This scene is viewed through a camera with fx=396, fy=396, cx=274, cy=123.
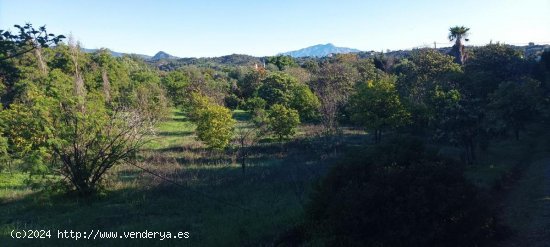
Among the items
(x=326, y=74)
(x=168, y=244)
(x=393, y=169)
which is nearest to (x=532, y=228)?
(x=393, y=169)

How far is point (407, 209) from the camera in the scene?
669cm

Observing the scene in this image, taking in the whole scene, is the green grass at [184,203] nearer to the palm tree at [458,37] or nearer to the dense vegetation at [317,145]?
the dense vegetation at [317,145]

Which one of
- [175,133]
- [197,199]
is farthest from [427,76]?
[197,199]

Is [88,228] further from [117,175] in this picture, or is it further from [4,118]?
[4,118]

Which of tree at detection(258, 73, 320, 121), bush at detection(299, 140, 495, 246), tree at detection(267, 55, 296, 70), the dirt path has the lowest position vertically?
the dirt path

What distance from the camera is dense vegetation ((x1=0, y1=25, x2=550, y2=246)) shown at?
6.84 m

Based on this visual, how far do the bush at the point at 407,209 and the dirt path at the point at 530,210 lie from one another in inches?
33.1

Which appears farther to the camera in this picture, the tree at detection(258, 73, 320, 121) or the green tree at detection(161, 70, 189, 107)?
the green tree at detection(161, 70, 189, 107)

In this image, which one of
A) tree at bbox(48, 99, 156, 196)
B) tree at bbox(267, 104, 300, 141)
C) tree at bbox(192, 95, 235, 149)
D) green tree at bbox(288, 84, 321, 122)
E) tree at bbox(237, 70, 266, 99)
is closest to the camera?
tree at bbox(48, 99, 156, 196)

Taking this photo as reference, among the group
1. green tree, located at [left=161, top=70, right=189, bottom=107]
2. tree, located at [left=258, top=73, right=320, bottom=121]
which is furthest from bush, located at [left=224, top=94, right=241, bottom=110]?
tree, located at [left=258, top=73, right=320, bottom=121]

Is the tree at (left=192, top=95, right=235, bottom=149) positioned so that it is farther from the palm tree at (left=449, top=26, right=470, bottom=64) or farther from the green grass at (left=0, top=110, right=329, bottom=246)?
the palm tree at (left=449, top=26, right=470, bottom=64)

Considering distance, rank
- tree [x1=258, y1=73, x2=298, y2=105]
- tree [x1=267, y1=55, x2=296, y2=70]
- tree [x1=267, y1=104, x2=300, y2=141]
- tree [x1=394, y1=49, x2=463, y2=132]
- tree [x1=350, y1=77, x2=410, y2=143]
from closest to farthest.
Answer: tree [x1=350, y1=77, x2=410, y2=143]
tree [x1=267, y1=104, x2=300, y2=141]
tree [x1=394, y1=49, x2=463, y2=132]
tree [x1=258, y1=73, x2=298, y2=105]
tree [x1=267, y1=55, x2=296, y2=70]

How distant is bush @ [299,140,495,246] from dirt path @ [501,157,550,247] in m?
0.84

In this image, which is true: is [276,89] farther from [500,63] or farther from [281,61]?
[281,61]
